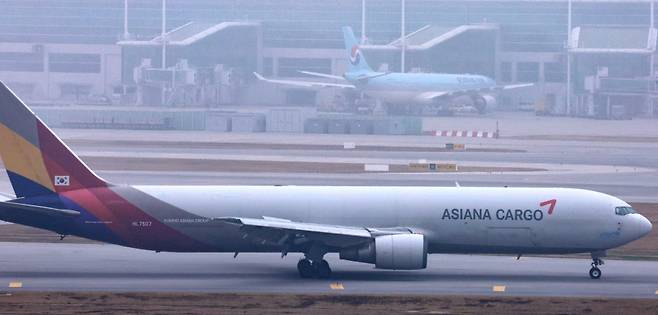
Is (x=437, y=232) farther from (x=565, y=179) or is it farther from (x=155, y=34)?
(x=155, y=34)

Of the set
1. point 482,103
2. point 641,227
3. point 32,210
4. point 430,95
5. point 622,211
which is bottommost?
point 641,227

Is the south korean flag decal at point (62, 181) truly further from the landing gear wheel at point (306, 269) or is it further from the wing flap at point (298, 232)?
the landing gear wheel at point (306, 269)

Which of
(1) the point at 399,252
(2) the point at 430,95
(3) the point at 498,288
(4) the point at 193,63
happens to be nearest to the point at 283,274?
(1) the point at 399,252

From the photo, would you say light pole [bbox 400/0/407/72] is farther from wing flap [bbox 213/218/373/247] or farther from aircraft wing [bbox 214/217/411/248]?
wing flap [bbox 213/218/373/247]

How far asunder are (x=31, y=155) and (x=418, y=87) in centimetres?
11658

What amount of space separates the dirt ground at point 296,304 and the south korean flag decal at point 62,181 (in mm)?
5798

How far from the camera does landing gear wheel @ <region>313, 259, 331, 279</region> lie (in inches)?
1505

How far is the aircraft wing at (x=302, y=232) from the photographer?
122 feet

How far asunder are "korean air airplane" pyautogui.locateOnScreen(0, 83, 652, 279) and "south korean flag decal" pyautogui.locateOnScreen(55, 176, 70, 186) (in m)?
0.03

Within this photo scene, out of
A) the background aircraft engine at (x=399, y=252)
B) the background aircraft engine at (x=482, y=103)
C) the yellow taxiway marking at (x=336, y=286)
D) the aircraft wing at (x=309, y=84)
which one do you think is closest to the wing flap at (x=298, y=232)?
the background aircraft engine at (x=399, y=252)

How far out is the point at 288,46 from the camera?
18225 cm

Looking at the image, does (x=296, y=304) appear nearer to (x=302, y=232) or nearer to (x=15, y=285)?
(x=302, y=232)

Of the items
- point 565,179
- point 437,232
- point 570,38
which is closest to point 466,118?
point 570,38

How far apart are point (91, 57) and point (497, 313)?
155m
